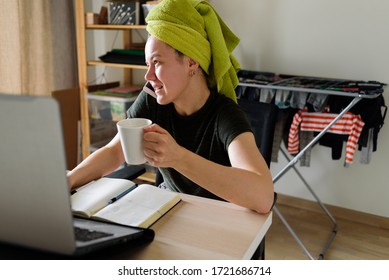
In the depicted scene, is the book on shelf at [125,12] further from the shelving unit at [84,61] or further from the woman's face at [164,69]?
the woman's face at [164,69]

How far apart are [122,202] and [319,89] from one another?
1516mm

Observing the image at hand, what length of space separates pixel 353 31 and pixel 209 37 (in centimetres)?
161

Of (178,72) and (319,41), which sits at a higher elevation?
(319,41)

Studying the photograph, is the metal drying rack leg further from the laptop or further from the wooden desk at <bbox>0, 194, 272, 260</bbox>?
the laptop

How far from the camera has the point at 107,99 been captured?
296cm

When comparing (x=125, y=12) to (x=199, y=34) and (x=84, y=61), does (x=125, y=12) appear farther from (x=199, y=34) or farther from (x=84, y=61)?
(x=199, y=34)

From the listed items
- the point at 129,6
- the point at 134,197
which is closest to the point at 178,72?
the point at 134,197

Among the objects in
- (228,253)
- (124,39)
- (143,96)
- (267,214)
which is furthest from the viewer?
(124,39)

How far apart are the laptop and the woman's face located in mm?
712

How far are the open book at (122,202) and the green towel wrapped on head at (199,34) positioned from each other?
48cm

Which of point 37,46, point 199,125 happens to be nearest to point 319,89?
point 199,125

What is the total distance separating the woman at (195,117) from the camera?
3.42 feet

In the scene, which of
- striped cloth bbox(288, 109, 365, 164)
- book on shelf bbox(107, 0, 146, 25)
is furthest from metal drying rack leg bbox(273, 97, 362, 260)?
book on shelf bbox(107, 0, 146, 25)

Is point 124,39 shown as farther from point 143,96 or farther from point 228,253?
point 228,253
